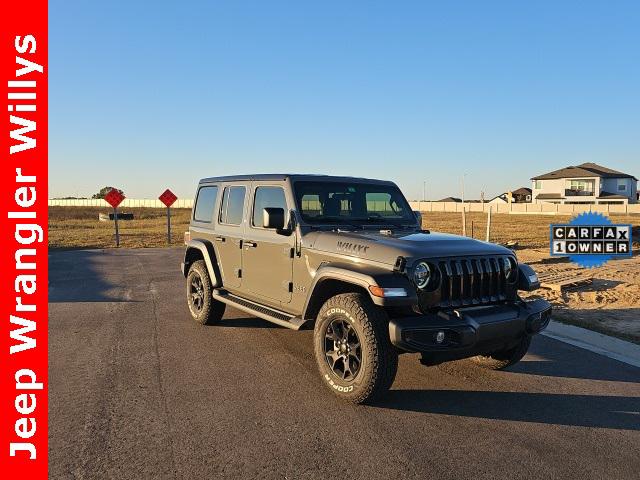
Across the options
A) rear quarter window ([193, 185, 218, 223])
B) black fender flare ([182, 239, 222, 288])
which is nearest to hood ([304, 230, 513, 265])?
black fender flare ([182, 239, 222, 288])

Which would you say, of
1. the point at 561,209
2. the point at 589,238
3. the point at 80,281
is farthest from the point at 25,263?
the point at 561,209

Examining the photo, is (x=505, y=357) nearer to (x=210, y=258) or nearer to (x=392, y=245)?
(x=392, y=245)

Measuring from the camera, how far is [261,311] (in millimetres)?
5574

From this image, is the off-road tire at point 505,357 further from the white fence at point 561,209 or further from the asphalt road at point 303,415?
the white fence at point 561,209

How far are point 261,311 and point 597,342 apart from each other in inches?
161

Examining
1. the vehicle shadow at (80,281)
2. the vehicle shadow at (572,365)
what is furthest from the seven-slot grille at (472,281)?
the vehicle shadow at (80,281)

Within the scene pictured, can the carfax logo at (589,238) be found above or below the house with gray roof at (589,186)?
below

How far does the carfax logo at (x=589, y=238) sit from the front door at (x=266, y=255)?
320 inches

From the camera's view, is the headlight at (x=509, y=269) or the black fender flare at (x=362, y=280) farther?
the headlight at (x=509, y=269)

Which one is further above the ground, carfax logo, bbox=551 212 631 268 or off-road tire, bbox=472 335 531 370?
carfax logo, bbox=551 212 631 268

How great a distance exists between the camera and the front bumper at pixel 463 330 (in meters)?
3.92

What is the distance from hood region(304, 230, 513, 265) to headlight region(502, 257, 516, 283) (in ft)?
0.22

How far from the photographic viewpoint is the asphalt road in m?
3.27

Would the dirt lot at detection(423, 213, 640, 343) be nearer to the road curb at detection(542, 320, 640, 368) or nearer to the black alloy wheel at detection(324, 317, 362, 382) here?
the road curb at detection(542, 320, 640, 368)
